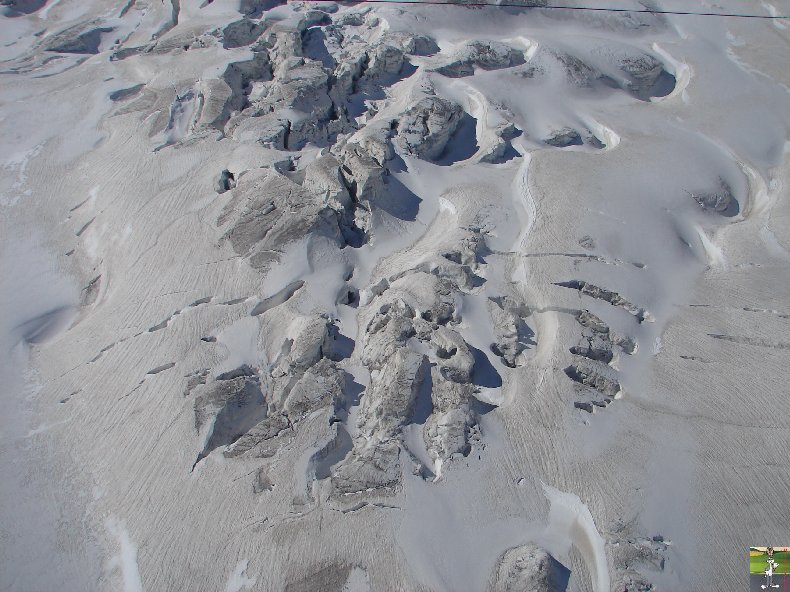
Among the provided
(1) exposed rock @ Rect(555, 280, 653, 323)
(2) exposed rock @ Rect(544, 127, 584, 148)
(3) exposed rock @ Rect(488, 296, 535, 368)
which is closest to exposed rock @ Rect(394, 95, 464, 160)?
(2) exposed rock @ Rect(544, 127, 584, 148)

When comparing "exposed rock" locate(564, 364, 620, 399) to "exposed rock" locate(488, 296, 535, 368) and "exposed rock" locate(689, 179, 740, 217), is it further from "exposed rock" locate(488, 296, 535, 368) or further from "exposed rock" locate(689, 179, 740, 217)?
"exposed rock" locate(689, 179, 740, 217)

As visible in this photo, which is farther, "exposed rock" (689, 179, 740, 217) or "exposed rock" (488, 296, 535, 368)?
"exposed rock" (689, 179, 740, 217)

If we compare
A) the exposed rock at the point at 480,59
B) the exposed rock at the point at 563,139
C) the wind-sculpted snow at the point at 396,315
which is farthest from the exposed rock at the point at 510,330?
the exposed rock at the point at 480,59

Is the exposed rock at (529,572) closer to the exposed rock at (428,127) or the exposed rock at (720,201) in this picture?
the exposed rock at (428,127)

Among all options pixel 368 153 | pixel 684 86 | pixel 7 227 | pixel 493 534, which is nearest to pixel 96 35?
pixel 7 227

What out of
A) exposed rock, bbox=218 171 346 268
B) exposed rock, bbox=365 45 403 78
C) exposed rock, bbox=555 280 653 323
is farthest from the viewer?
A: exposed rock, bbox=365 45 403 78

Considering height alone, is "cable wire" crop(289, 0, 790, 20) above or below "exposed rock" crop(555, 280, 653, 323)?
above

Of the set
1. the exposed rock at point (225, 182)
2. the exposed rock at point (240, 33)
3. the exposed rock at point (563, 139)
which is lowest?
the exposed rock at point (563, 139)

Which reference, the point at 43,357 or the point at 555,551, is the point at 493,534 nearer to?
the point at 555,551
